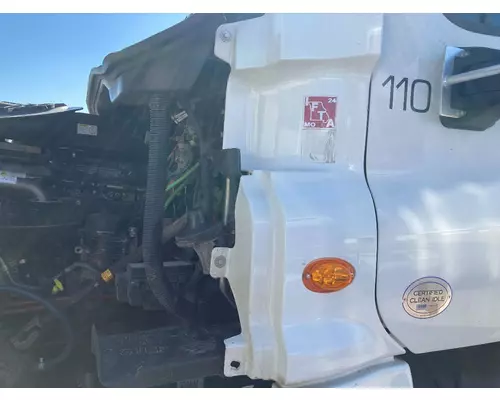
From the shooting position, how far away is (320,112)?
5.85 ft

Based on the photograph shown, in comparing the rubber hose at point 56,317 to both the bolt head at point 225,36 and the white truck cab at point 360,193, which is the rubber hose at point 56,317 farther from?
the bolt head at point 225,36

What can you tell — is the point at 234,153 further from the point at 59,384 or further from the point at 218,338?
the point at 59,384

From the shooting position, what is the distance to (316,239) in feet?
5.47

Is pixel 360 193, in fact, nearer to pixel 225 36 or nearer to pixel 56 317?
pixel 225 36

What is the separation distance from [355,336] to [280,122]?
31.1 inches

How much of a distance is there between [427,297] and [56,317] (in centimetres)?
162

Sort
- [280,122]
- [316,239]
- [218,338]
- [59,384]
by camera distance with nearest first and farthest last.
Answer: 1. [316,239]
2. [280,122]
3. [218,338]
4. [59,384]

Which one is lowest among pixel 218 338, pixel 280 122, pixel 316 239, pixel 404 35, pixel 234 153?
pixel 218 338

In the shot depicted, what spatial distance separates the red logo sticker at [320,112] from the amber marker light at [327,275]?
0.48 metres

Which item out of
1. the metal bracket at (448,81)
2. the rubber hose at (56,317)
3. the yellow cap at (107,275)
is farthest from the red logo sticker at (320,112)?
the rubber hose at (56,317)

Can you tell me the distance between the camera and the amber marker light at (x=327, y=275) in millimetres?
1674

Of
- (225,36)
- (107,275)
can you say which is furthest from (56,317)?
(225,36)

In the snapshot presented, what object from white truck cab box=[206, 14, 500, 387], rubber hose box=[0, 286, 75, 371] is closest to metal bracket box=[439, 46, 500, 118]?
white truck cab box=[206, 14, 500, 387]

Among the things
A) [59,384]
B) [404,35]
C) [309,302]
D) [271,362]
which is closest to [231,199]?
[309,302]
